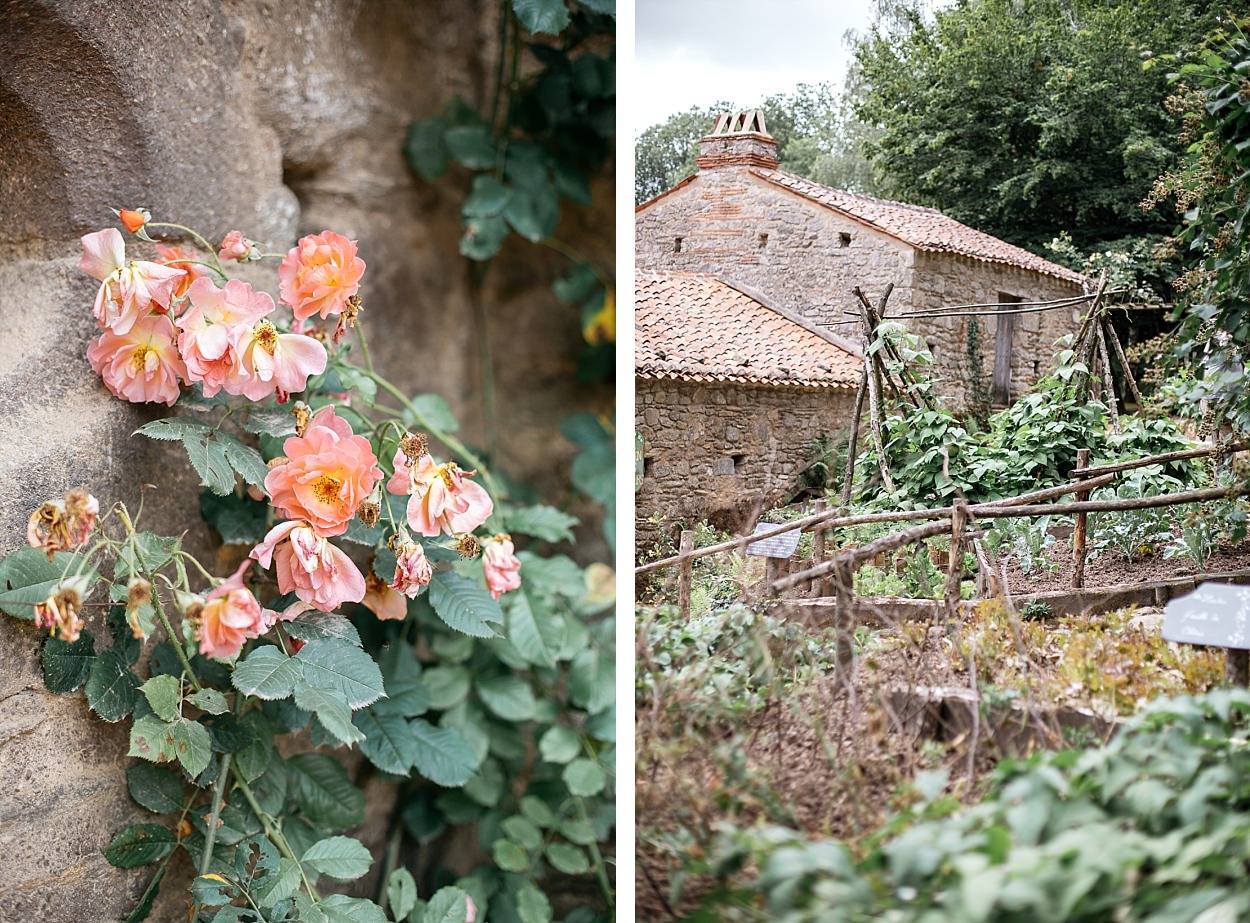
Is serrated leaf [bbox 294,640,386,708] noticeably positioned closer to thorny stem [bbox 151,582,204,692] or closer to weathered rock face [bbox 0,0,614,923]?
thorny stem [bbox 151,582,204,692]

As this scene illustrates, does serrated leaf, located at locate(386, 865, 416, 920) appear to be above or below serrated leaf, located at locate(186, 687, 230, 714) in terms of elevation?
below

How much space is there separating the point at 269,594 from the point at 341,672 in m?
0.24

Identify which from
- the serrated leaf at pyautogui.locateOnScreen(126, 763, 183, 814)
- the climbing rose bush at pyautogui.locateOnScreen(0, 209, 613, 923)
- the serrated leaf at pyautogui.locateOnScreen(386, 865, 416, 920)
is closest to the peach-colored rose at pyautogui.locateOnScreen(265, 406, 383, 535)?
the climbing rose bush at pyautogui.locateOnScreen(0, 209, 613, 923)

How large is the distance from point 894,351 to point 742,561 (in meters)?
0.25

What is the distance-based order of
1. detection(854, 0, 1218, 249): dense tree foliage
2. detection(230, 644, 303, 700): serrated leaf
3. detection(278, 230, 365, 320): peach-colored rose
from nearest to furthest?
detection(854, 0, 1218, 249): dense tree foliage → detection(230, 644, 303, 700): serrated leaf → detection(278, 230, 365, 320): peach-colored rose

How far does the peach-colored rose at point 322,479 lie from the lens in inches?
37.5

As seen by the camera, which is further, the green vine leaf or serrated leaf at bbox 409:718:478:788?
serrated leaf at bbox 409:718:478:788

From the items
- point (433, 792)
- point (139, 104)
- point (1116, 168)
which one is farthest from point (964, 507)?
point (139, 104)

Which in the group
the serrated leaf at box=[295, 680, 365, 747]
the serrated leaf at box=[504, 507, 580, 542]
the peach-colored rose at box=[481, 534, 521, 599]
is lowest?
the serrated leaf at box=[295, 680, 365, 747]

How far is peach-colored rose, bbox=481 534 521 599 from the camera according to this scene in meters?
1.06

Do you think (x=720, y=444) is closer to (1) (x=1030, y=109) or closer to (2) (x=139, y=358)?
(1) (x=1030, y=109)

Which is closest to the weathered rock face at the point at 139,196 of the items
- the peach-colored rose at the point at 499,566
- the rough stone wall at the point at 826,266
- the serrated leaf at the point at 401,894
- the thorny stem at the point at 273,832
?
the thorny stem at the point at 273,832

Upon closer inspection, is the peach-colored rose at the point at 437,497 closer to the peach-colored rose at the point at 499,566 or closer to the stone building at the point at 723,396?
the peach-colored rose at the point at 499,566

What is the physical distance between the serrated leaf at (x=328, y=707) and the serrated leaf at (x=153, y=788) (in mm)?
218
